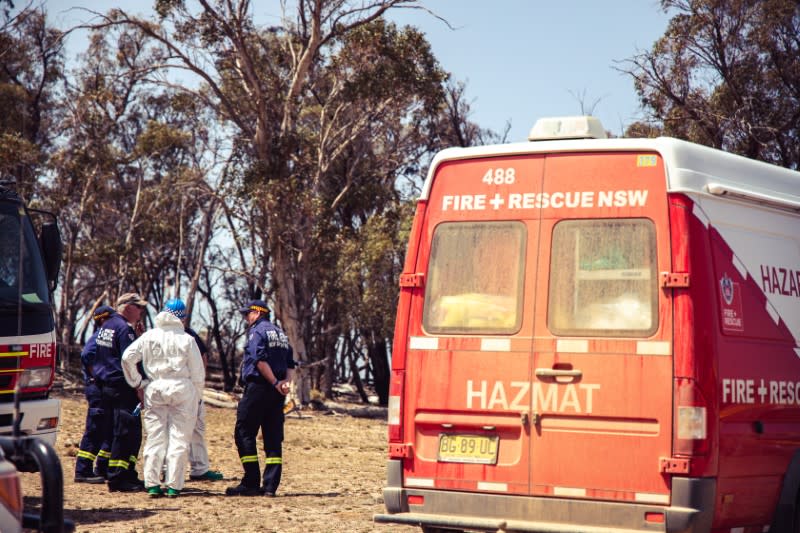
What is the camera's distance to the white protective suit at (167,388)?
11461 mm

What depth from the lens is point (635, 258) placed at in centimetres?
723

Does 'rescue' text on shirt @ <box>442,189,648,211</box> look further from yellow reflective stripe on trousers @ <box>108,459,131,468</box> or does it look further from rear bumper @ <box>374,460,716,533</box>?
yellow reflective stripe on trousers @ <box>108,459,131,468</box>

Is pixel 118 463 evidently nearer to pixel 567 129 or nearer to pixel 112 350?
pixel 112 350

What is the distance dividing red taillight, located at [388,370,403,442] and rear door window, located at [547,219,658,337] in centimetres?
112

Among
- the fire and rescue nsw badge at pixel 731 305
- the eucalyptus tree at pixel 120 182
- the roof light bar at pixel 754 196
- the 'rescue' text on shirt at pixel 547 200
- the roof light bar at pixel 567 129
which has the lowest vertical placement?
the fire and rescue nsw badge at pixel 731 305

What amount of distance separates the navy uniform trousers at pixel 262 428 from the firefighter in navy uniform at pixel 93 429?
1645 millimetres

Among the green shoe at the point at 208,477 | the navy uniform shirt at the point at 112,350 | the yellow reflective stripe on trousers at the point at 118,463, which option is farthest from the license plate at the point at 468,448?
the green shoe at the point at 208,477

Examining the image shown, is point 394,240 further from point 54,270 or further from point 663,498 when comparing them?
point 663,498

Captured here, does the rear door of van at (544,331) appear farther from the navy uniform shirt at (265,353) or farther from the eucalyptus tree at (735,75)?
the eucalyptus tree at (735,75)

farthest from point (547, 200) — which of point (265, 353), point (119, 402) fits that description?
point (119, 402)

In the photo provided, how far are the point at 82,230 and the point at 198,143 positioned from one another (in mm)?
4997

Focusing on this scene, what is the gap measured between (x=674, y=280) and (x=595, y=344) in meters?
0.62

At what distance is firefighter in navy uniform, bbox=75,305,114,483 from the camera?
493 inches

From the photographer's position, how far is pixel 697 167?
7.35 m
